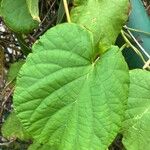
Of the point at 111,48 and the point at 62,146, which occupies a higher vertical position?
the point at 111,48

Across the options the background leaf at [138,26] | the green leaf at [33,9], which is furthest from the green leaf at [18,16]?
the background leaf at [138,26]

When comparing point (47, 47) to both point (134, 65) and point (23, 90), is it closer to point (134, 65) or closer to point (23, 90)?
point (23, 90)

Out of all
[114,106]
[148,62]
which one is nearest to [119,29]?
[148,62]

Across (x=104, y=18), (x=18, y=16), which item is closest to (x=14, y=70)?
(x=18, y=16)

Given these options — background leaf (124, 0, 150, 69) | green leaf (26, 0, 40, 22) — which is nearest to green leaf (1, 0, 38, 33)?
green leaf (26, 0, 40, 22)

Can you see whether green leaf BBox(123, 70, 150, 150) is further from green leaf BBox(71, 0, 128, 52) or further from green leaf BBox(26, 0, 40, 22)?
green leaf BBox(26, 0, 40, 22)

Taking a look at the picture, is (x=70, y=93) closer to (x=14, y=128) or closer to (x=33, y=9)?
(x=33, y=9)
